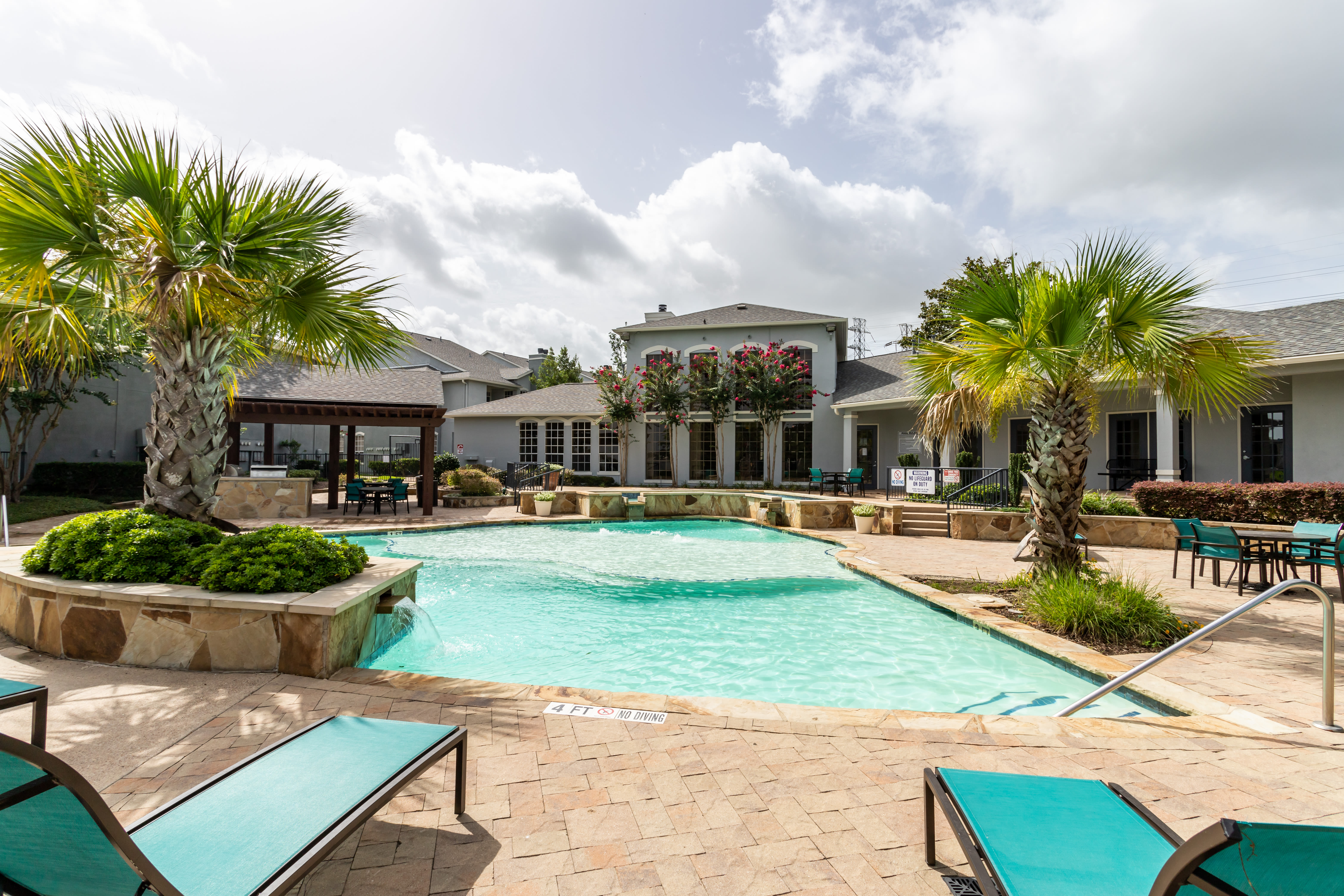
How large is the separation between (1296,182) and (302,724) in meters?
22.0

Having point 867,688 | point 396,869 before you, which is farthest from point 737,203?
point 396,869

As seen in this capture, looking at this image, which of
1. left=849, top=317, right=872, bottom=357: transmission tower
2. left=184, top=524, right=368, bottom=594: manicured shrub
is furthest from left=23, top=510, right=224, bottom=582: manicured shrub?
left=849, top=317, right=872, bottom=357: transmission tower

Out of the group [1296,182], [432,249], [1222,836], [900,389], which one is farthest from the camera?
[432,249]

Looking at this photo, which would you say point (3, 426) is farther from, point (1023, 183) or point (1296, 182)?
point (1296, 182)

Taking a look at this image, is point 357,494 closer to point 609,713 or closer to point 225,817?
point 609,713

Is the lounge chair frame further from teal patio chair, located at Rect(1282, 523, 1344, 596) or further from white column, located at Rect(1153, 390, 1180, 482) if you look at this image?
white column, located at Rect(1153, 390, 1180, 482)

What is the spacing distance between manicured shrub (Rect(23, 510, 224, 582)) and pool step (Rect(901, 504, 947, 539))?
12.6m

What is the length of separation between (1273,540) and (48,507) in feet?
74.7

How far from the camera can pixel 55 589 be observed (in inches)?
181

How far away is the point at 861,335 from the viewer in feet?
180

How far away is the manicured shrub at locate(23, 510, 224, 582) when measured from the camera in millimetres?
4734

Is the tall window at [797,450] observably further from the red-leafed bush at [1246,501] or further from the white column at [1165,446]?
the red-leafed bush at [1246,501]

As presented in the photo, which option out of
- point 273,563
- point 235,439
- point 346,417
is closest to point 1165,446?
point 273,563

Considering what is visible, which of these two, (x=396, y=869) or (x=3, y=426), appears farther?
(x=3, y=426)
